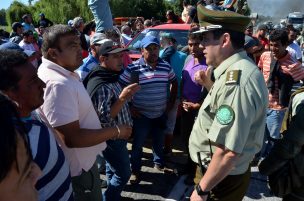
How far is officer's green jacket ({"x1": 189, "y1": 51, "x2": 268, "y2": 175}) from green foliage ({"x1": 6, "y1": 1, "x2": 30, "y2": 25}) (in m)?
38.4

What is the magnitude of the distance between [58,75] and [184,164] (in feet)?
9.31

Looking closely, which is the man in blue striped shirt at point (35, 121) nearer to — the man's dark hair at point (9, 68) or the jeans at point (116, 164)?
the man's dark hair at point (9, 68)

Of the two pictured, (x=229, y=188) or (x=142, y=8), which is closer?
(x=229, y=188)

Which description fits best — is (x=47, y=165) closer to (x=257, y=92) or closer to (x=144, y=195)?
(x=257, y=92)

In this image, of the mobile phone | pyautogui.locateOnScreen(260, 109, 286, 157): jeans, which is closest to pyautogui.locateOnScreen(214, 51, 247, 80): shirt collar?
the mobile phone

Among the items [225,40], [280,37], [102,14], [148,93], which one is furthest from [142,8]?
[225,40]

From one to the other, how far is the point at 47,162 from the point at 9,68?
0.52 meters

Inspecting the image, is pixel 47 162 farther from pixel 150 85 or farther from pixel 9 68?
pixel 150 85

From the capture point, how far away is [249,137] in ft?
6.37

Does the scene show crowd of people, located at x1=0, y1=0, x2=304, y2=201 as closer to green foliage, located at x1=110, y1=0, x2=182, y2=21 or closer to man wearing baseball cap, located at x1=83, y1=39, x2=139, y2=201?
man wearing baseball cap, located at x1=83, y1=39, x2=139, y2=201

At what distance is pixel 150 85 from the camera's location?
147 inches

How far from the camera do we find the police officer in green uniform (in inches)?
A: 70.0

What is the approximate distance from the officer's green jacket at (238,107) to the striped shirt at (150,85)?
5.78ft

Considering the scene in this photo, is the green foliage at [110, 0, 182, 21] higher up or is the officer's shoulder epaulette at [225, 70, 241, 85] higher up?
the officer's shoulder epaulette at [225, 70, 241, 85]
